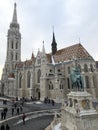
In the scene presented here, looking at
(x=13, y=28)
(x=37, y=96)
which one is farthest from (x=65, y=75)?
(x=13, y=28)

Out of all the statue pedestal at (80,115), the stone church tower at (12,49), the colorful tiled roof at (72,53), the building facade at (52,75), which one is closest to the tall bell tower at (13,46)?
the stone church tower at (12,49)

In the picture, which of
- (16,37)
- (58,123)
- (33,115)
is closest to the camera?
(58,123)

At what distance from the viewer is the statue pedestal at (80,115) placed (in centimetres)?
1168

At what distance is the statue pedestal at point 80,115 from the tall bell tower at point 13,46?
46.7 m

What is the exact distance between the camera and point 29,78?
146 ft

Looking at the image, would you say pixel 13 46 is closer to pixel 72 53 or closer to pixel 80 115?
pixel 72 53

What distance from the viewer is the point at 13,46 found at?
6006 cm

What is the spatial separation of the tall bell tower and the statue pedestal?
46725mm

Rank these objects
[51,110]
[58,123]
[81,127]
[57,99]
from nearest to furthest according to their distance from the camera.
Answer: [81,127], [58,123], [51,110], [57,99]

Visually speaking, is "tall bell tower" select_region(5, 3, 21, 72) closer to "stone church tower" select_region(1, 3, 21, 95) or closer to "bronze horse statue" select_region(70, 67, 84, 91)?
"stone church tower" select_region(1, 3, 21, 95)

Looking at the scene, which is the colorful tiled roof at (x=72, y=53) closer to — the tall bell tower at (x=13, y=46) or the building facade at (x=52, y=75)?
the building facade at (x=52, y=75)

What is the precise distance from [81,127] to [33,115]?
35.3 ft

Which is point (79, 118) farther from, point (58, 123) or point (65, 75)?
point (65, 75)

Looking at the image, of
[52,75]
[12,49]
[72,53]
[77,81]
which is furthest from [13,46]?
[77,81]
